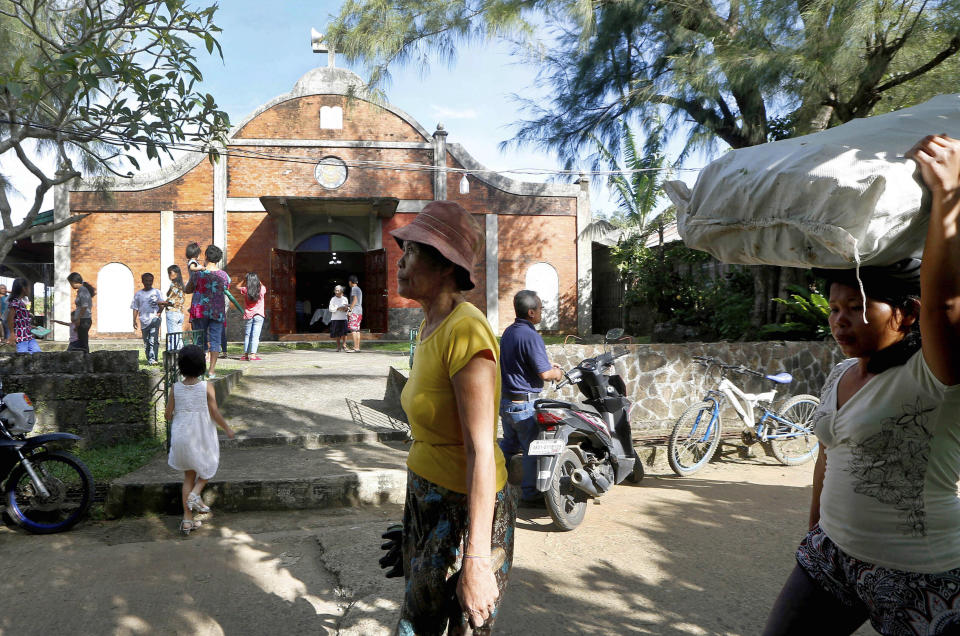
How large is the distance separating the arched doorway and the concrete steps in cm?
1401

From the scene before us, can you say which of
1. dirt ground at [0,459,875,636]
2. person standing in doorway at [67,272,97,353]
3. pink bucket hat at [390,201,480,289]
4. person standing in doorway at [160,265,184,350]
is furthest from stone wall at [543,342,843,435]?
person standing in doorway at [67,272,97,353]

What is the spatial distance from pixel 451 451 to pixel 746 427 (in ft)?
20.2

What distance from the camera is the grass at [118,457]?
571 centimetres

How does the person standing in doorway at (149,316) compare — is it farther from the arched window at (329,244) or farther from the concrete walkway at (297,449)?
the arched window at (329,244)

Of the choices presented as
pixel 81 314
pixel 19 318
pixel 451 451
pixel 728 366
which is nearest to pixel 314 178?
pixel 81 314

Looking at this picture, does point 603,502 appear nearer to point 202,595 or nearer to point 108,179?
point 202,595

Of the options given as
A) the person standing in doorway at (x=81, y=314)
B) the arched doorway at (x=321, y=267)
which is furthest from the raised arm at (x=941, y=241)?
the arched doorway at (x=321, y=267)

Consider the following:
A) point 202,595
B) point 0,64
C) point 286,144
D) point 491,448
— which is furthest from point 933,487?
point 286,144

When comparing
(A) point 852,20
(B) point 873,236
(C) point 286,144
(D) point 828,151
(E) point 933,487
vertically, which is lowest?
(E) point 933,487

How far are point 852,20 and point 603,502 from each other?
6.91 meters

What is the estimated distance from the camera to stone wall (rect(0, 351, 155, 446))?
21.7ft

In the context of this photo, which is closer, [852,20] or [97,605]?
[97,605]

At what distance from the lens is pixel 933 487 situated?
1698mm

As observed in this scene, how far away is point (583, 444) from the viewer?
5.34m
